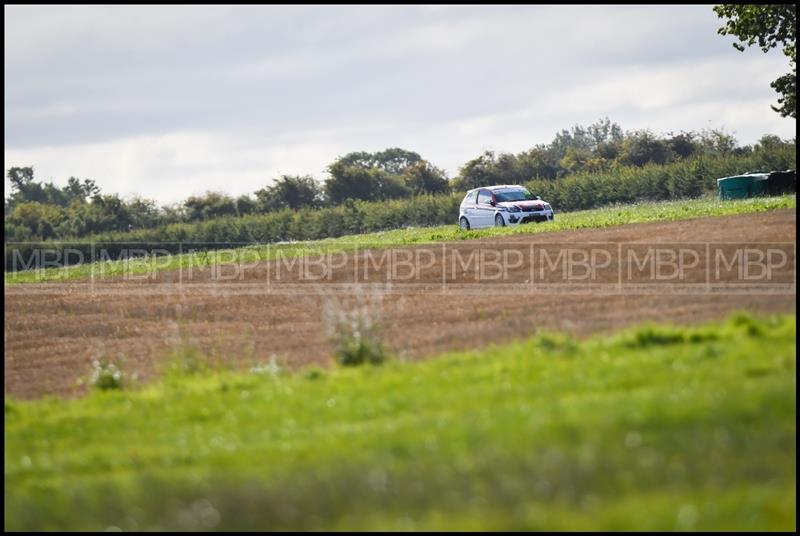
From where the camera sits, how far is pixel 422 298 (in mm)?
21062

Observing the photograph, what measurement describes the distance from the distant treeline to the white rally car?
16293 mm

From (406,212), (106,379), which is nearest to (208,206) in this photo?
(406,212)

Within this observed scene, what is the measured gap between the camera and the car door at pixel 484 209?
3828 centimetres

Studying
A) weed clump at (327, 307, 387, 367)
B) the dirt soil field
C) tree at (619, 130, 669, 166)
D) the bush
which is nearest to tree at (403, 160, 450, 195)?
tree at (619, 130, 669, 166)

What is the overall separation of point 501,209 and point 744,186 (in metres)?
9.78

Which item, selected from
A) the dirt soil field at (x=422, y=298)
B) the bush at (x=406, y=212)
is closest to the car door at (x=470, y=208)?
the dirt soil field at (x=422, y=298)

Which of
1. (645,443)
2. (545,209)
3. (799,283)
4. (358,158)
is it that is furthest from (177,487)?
(358,158)

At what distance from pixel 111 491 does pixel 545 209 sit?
30416mm

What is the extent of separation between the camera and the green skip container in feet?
132

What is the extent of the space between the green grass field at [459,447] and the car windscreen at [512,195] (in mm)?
25343

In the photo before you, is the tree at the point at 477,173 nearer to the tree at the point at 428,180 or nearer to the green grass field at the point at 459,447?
the tree at the point at 428,180

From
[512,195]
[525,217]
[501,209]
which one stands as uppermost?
[512,195]

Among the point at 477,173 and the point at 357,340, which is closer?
the point at 357,340

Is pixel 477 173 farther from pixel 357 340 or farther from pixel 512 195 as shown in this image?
pixel 357 340
